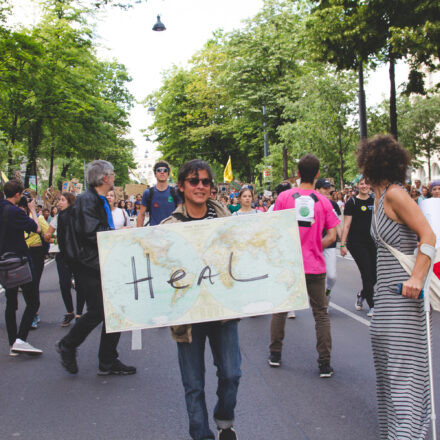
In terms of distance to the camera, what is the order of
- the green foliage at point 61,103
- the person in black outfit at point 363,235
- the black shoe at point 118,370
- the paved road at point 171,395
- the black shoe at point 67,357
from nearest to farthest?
the paved road at point 171,395, the black shoe at point 67,357, the black shoe at point 118,370, the person in black outfit at point 363,235, the green foliage at point 61,103

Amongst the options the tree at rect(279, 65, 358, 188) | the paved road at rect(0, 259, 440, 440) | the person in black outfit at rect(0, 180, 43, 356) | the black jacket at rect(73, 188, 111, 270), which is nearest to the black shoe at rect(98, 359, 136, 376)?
the paved road at rect(0, 259, 440, 440)

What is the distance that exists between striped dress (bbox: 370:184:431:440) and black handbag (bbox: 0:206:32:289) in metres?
4.04

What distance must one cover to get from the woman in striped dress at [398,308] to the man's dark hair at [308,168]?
1.74 metres

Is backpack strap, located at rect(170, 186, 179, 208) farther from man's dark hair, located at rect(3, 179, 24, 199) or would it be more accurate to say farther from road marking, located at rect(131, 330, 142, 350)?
man's dark hair, located at rect(3, 179, 24, 199)

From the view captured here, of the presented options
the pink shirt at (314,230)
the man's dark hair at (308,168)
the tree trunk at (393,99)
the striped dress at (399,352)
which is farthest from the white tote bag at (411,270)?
the tree trunk at (393,99)

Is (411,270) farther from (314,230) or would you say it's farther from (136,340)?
(136,340)

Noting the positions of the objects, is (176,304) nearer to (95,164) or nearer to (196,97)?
(95,164)

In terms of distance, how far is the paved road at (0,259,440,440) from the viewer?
4.07 m

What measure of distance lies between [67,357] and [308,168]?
9.25 ft

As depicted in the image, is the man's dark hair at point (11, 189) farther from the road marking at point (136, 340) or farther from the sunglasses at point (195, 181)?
the sunglasses at point (195, 181)

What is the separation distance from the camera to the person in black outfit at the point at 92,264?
16.8ft

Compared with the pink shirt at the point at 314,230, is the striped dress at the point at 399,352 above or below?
below

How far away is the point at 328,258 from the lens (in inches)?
304

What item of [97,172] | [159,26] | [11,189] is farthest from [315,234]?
[159,26]
